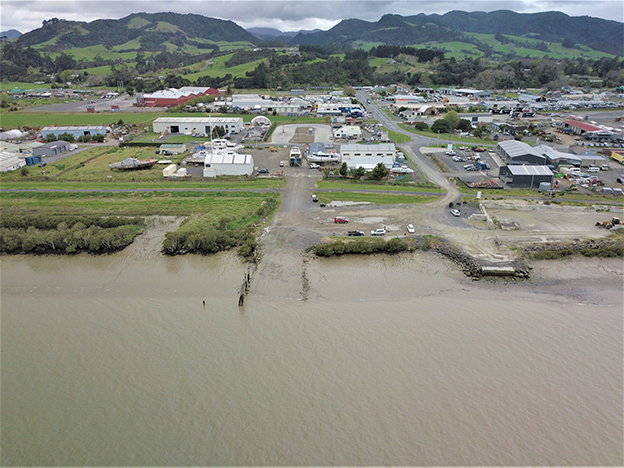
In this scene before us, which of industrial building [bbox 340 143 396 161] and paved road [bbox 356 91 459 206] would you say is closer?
paved road [bbox 356 91 459 206]

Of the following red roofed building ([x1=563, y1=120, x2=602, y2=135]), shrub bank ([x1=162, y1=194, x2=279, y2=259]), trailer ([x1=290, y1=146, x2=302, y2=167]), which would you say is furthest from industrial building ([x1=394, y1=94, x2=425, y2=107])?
shrub bank ([x1=162, y1=194, x2=279, y2=259])

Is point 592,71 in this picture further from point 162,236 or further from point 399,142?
point 162,236

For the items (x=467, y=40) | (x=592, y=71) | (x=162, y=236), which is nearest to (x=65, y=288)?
(x=162, y=236)

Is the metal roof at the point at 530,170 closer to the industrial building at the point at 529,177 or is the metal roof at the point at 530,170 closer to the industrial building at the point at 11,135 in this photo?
the industrial building at the point at 529,177

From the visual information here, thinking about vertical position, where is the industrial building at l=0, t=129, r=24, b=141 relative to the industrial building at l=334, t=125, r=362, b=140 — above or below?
below

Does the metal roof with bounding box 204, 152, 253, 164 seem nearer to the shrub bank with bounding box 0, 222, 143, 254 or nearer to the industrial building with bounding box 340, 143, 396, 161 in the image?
the industrial building with bounding box 340, 143, 396, 161

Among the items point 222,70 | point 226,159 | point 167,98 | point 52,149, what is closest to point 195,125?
point 52,149
